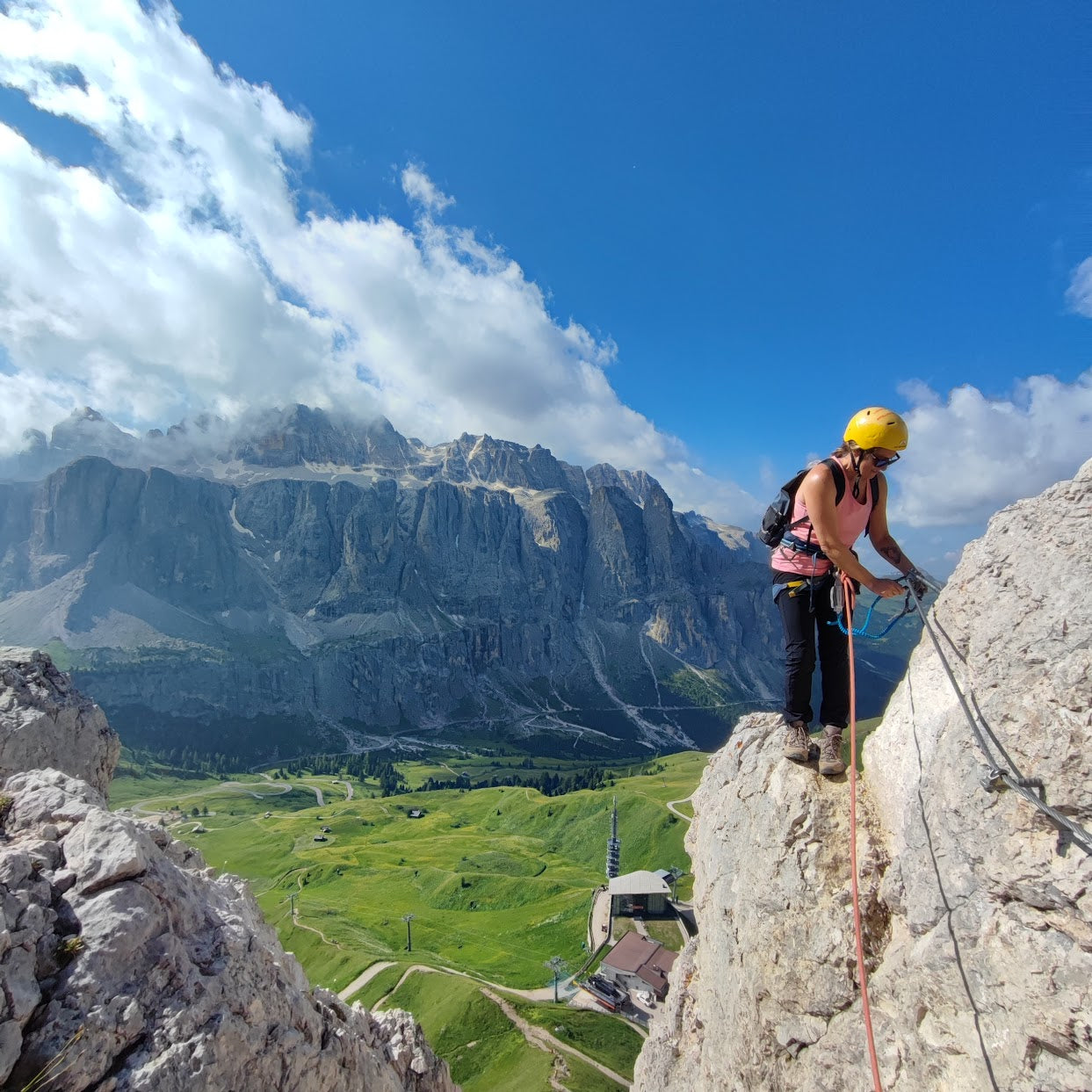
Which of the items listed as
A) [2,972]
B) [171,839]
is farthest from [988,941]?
[171,839]

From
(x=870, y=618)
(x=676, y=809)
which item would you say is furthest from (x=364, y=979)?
(x=676, y=809)

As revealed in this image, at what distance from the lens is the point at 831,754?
10477 millimetres

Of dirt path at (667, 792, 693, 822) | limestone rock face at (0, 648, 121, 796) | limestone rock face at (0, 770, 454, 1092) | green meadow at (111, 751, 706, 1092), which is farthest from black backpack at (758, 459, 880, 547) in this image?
dirt path at (667, 792, 693, 822)

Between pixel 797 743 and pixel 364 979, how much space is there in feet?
242

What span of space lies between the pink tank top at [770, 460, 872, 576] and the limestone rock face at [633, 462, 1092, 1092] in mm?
1622

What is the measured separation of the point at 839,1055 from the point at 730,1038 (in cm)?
291

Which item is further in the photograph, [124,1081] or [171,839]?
[171,839]

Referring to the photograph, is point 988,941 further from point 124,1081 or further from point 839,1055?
point 124,1081

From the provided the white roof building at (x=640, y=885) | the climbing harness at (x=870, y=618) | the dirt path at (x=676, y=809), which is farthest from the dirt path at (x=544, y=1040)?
the dirt path at (x=676, y=809)

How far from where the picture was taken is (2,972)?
24.2ft

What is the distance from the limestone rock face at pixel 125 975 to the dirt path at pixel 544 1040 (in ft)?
160

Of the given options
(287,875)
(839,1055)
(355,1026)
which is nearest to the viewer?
(839,1055)

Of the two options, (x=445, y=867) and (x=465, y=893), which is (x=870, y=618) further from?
(x=445, y=867)

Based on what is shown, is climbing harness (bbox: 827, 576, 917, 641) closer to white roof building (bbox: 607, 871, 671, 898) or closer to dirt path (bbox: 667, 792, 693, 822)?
white roof building (bbox: 607, 871, 671, 898)
